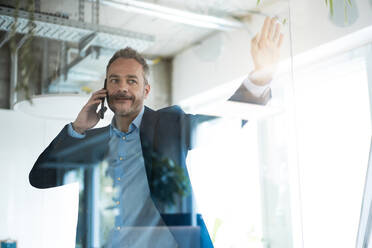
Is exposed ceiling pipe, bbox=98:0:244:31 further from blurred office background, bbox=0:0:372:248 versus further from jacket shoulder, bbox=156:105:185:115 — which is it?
jacket shoulder, bbox=156:105:185:115

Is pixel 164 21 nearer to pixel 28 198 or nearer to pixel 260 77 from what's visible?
pixel 260 77

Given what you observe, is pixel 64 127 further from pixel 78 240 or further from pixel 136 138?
pixel 78 240

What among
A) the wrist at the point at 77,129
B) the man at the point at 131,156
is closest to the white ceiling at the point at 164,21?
the man at the point at 131,156

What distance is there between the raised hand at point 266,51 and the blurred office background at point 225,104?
3 centimetres

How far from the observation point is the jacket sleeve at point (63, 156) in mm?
1468

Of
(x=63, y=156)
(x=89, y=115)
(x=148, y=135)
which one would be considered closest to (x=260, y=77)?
(x=148, y=135)

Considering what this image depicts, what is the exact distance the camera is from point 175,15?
1.76 meters

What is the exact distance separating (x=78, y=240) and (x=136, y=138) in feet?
1.33

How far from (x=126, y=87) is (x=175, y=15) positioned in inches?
15.2

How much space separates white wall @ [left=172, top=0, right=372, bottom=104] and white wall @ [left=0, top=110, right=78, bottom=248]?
0.54m

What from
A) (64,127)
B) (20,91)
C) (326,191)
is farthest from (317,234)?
(20,91)

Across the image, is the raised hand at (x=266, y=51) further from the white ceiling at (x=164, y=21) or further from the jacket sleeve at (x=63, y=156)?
the jacket sleeve at (x=63, y=156)

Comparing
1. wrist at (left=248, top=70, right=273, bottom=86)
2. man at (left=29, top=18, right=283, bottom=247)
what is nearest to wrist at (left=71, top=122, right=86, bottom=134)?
man at (left=29, top=18, right=283, bottom=247)

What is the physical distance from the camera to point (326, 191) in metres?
2.14
